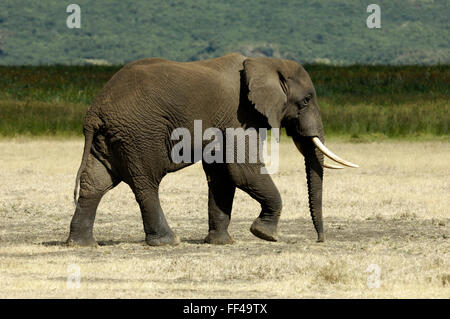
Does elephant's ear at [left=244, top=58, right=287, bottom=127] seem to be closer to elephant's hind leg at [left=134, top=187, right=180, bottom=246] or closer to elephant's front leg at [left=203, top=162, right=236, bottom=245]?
elephant's front leg at [left=203, top=162, right=236, bottom=245]

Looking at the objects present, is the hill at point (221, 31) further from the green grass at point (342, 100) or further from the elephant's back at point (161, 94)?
the elephant's back at point (161, 94)

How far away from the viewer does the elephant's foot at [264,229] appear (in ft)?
39.4

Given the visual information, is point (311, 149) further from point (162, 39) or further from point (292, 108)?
point (162, 39)

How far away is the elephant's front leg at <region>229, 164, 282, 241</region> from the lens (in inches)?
466

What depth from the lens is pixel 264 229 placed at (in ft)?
39.4

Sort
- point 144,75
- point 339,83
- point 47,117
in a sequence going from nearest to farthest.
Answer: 1. point 144,75
2. point 47,117
3. point 339,83

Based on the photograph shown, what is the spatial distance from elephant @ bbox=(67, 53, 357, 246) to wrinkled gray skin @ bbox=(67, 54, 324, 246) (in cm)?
1

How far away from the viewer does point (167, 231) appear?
39.0 feet

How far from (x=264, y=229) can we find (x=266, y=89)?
1.51 m

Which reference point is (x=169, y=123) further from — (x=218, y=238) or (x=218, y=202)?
(x=218, y=238)

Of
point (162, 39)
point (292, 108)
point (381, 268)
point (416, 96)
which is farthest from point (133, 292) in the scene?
point (162, 39)

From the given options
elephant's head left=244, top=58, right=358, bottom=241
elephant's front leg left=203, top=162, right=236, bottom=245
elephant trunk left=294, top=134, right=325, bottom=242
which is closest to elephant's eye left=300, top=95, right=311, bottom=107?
elephant's head left=244, top=58, right=358, bottom=241

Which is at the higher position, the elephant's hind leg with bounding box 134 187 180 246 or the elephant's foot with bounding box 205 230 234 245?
the elephant's hind leg with bounding box 134 187 180 246

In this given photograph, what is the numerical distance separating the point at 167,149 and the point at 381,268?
9.29 ft
